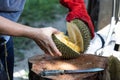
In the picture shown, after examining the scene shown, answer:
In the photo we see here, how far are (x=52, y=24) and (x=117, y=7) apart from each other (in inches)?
94.1

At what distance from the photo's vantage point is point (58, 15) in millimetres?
4980

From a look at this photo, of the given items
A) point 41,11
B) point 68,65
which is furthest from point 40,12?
point 68,65

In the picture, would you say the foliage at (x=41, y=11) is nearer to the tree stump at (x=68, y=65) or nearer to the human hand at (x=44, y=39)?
the tree stump at (x=68, y=65)

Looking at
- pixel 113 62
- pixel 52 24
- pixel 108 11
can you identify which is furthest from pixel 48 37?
pixel 52 24

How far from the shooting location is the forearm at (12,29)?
130 cm

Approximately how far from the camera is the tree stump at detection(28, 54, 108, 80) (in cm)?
144

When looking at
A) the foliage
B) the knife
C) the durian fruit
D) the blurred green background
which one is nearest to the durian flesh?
the durian fruit

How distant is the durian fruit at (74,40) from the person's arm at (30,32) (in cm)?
16

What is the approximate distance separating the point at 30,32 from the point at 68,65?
31 centimetres

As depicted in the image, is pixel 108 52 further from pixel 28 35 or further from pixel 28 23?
pixel 28 23

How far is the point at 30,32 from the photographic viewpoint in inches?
52.7

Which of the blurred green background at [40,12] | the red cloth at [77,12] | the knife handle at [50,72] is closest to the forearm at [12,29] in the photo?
the knife handle at [50,72]

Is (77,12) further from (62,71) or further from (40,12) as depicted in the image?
(40,12)

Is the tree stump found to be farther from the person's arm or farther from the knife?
the person's arm
